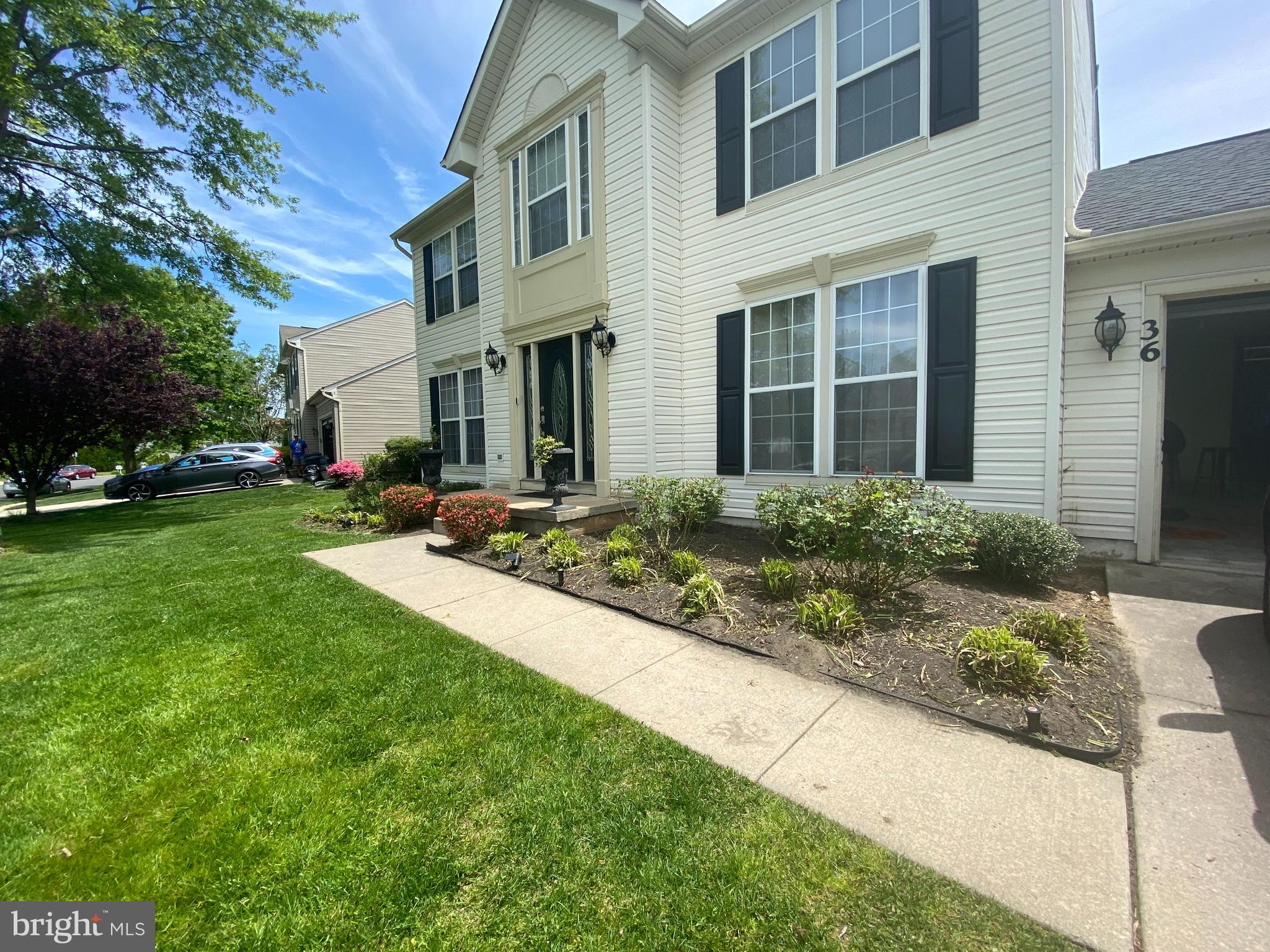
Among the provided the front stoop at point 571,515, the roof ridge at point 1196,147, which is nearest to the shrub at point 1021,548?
the front stoop at point 571,515

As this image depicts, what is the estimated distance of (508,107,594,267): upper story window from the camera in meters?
7.62

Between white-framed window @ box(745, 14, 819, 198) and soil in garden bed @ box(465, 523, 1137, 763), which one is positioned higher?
white-framed window @ box(745, 14, 819, 198)

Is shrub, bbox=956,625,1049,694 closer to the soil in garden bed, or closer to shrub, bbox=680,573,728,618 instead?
the soil in garden bed

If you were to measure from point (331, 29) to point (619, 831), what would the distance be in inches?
591

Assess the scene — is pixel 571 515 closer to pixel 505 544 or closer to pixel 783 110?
pixel 505 544

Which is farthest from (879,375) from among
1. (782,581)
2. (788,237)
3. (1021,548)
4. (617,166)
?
(617,166)

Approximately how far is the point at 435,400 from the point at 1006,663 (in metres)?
11.7

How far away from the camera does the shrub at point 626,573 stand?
15.5 ft

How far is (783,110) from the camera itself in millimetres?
6215

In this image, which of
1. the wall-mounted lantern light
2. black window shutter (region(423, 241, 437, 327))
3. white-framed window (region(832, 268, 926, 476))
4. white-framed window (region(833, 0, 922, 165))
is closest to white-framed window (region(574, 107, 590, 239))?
the wall-mounted lantern light

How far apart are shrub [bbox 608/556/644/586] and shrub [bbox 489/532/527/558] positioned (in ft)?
4.78

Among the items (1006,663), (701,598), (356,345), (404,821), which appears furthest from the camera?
(356,345)

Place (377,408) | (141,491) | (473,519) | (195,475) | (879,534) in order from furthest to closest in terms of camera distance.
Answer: (377,408)
(195,475)
(141,491)
(473,519)
(879,534)

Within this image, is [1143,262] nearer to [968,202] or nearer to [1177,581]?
[968,202]
